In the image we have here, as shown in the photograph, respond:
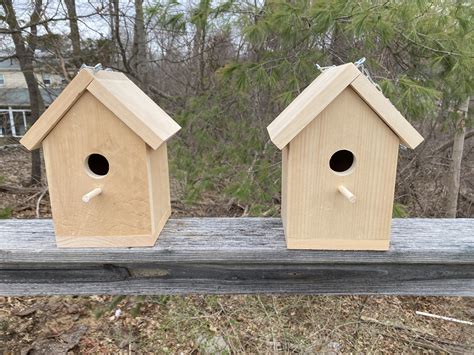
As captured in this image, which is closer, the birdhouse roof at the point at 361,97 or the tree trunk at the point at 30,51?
the birdhouse roof at the point at 361,97

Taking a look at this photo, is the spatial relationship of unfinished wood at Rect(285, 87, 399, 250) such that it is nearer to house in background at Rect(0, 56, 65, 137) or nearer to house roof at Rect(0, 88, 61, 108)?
house in background at Rect(0, 56, 65, 137)

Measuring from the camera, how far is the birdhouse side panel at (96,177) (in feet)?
3.92

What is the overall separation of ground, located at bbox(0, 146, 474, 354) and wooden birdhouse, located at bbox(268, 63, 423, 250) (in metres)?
1.70

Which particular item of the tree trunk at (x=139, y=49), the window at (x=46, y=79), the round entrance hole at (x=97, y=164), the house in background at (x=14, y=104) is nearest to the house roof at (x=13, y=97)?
the house in background at (x=14, y=104)

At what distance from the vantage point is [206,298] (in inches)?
130

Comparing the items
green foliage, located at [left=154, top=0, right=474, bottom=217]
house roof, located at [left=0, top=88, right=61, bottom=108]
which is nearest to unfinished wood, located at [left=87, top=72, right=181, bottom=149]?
green foliage, located at [left=154, top=0, right=474, bottom=217]

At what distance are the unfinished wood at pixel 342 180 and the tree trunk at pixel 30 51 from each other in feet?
12.3

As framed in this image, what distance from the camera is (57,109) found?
1.17 m

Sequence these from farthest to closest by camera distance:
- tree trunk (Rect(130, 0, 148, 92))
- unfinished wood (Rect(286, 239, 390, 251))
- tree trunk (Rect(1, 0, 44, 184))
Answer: tree trunk (Rect(130, 0, 148, 92)) < tree trunk (Rect(1, 0, 44, 184)) < unfinished wood (Rect(286, 239, 390, 251))

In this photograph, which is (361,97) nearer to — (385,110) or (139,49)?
(385,110)

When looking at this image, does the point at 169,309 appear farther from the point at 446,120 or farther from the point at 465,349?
the point at 446,120

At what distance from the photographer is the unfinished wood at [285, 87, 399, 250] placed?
1167 millimetres

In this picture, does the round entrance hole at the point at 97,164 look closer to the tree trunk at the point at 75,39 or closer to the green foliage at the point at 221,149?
the green foliage at the point at 221,149

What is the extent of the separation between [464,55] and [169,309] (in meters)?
3.05
